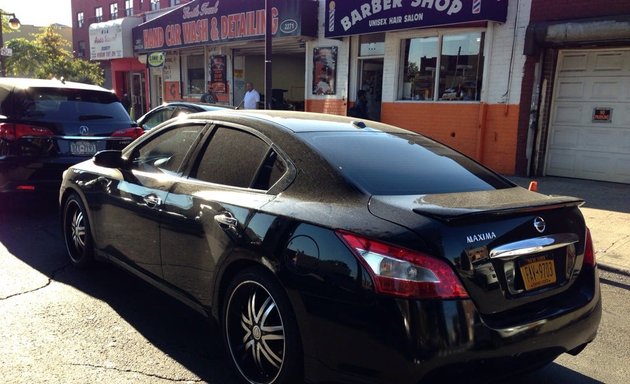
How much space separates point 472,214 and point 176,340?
224 centimetres

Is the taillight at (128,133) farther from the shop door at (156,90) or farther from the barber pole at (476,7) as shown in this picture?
the shop door at (156,90)

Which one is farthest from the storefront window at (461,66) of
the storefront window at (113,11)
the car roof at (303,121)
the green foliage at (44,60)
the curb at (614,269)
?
the storefront window at (113,11)

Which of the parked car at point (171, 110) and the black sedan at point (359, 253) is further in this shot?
the parked car at point (171, 110)

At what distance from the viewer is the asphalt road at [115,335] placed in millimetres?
3127

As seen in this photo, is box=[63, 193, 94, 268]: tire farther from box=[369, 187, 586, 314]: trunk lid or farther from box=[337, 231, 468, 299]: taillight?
box=[337, 231, 468, 299]: taillight

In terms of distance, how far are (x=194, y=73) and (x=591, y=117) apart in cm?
1466

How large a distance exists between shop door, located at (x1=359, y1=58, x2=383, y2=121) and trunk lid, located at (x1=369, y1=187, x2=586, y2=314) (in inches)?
445

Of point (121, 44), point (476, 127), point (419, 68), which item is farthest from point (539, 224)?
point (121, 44)

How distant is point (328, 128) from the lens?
336cm

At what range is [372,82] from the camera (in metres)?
14.0

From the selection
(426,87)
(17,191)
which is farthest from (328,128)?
(426,87)

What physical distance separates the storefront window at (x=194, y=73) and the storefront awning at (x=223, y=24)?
1.35 meters

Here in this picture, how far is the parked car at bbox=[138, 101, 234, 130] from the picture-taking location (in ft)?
29.5

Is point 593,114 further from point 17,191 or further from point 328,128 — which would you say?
point 17,191
